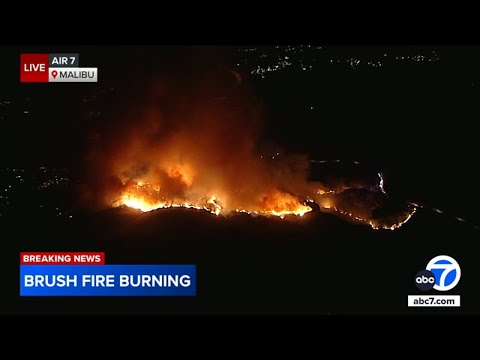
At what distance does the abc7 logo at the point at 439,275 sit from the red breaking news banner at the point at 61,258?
3.21 meters

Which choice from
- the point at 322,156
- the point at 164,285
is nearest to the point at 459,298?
the point at 322,156

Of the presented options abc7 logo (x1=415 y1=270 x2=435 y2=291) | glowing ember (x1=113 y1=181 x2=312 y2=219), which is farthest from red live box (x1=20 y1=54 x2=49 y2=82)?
abc7 logo (x1=415 y1=270 x2=435 y2=291)

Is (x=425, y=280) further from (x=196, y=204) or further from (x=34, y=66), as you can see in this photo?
(x=34, y=66)

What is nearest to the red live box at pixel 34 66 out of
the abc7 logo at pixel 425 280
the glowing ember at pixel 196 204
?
the glowing ember at pixel 196 204

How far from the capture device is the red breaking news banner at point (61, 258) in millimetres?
4656

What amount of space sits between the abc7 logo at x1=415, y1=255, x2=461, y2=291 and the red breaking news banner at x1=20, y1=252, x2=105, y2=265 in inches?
126

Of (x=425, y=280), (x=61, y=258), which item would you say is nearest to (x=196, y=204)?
(x=61, y=258)

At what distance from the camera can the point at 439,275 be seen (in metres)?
4.85

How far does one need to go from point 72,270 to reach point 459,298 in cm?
383

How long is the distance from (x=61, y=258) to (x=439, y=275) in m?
3.79

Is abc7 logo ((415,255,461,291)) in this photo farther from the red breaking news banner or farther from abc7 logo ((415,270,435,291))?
the red breaking news banner

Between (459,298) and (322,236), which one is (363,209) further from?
(459,298)

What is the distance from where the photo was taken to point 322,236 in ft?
17.8

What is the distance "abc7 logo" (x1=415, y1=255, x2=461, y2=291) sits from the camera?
15.7ft
